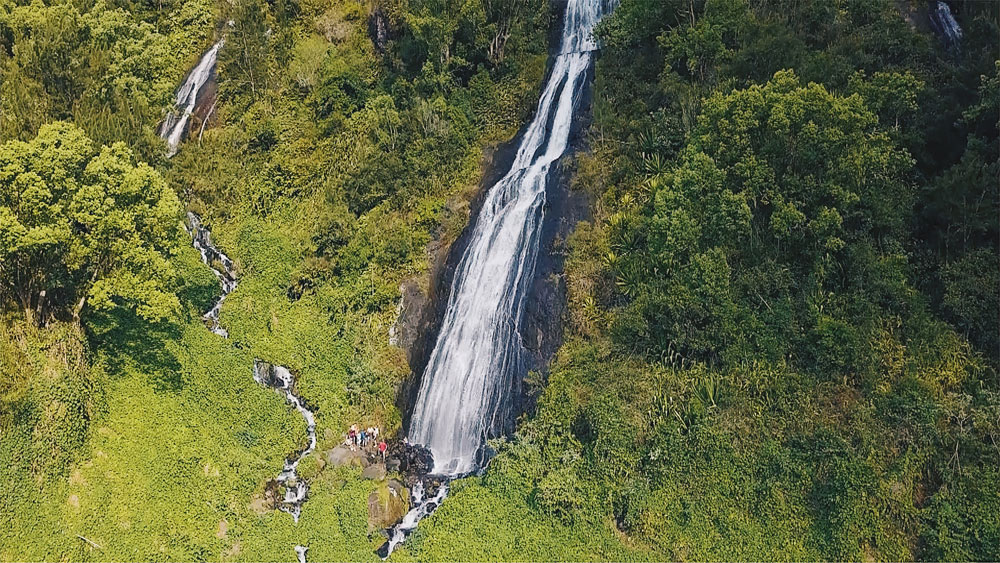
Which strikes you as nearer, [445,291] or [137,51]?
[445,291]

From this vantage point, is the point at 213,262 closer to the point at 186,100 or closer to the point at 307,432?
the point at 307,432

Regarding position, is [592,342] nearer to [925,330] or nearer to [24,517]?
[925,330]

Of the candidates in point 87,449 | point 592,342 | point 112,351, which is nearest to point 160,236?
point 112,351

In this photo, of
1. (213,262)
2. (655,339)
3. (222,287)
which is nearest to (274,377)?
(222,287)

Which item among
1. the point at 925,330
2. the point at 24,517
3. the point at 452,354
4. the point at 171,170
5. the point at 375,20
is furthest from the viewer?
the point at 375,20

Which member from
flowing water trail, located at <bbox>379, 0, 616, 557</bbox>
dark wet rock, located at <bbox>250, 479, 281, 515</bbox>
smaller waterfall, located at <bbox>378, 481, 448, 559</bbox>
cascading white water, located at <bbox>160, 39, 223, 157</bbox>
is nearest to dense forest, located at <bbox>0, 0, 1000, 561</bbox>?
dark wet rock, located at <bbox>250, 479, 281, 515</bbox>

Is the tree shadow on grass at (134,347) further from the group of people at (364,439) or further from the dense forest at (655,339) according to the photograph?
the group of people at (364,439)
